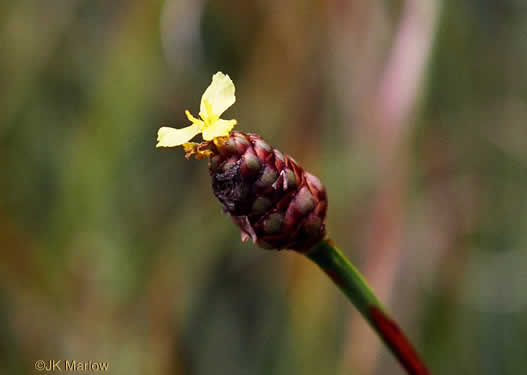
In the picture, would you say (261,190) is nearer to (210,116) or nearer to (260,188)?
(260,188)

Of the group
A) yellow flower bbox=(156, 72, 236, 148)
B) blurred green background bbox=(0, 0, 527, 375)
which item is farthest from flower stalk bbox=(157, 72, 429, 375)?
blurred green background bbox=(0, 0, 527, 375)

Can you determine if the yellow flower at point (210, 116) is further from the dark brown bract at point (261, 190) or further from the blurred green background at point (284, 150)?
the blurred green background at point (284, 150)

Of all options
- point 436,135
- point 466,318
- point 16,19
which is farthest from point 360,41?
point 16,19

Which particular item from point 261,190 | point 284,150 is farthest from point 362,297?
point 284,150

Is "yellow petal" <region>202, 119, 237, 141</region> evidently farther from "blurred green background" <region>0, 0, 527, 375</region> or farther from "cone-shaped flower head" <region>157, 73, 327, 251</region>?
"blurred green background" <region>0, 0, 527, 375</region>

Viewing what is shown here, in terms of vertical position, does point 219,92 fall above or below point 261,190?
above

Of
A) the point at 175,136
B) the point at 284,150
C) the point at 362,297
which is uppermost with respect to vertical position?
the point at 284,150

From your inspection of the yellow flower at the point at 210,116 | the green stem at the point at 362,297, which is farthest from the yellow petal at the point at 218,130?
the green stem at the point at 362,297

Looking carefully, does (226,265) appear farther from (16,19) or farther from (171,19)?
(16,19)

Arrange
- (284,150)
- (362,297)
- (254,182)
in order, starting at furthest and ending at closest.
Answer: (284,150), (362,297), (254,182)
